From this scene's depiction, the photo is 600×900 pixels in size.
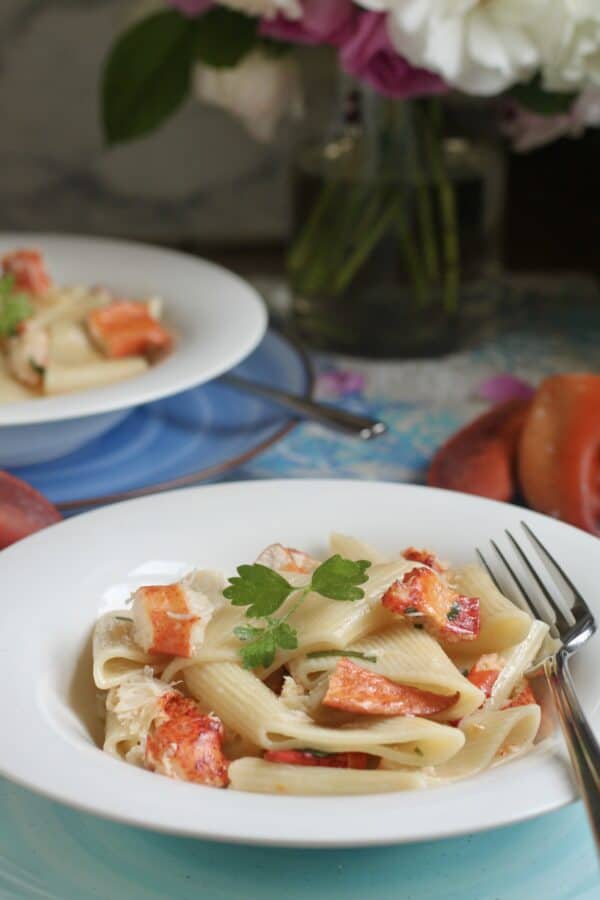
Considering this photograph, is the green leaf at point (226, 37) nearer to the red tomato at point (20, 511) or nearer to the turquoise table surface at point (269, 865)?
the red tomato at point (20, 511)

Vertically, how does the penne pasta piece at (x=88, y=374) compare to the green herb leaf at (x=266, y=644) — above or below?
below

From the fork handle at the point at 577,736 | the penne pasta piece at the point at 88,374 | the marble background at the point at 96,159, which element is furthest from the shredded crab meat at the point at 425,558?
the marble background at the point at 96,159

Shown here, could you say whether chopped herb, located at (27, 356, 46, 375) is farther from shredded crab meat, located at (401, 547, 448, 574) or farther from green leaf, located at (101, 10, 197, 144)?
shredded crab meat, located at (401, 547, 448, 574)

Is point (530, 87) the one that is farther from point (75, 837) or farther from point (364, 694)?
point (75, 837)

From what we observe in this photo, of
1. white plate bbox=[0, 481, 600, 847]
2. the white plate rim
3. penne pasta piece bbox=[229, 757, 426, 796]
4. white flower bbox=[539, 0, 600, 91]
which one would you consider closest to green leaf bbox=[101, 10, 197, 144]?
the white plate rim

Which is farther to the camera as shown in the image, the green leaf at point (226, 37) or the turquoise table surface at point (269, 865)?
the green leaf at point (226, 37)

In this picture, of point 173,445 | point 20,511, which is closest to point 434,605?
point 20,511
